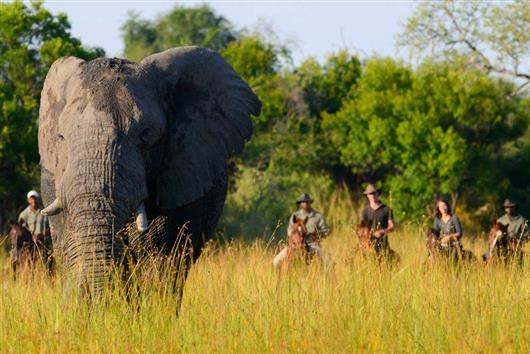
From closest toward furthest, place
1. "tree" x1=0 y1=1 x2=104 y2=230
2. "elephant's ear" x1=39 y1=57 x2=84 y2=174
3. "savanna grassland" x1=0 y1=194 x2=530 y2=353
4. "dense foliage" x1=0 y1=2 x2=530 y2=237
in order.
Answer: "savanna grassland" x1=0 y1=194 x2=530 y2=353 < "elephant's ear" x1=39 y1=57 x2=84 y2=174 < "tree" x1=0 y1=1 x2=104 y2=230 < "dense foliage" x1=0 y1=2 x2=530 y2=237

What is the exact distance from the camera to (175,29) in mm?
58219

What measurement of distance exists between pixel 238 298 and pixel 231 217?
1701 centimetres

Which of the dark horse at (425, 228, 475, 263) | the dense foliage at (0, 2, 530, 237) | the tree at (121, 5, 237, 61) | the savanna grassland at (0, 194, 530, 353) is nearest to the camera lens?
the savanna grassland at (0, 194, 530, 353)

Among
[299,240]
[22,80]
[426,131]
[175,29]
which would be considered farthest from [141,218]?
[175,29]

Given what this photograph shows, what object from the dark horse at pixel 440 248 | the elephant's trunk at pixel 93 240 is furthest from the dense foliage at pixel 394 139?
the elephant's trunk at pixel 93 240

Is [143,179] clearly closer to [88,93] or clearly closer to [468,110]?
[88,93]

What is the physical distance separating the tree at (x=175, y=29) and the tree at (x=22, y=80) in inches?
1117

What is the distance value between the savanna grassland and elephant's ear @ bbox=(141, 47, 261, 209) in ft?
2.75

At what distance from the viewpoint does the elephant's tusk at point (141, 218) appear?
31.0 feet

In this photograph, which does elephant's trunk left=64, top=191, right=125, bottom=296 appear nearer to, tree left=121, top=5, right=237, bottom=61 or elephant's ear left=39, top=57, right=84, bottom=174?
elephant's ear left=39, top=57, right=84, bottom=174

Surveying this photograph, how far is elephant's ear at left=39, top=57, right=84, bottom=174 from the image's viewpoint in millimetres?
10148

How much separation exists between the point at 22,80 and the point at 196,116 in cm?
1381

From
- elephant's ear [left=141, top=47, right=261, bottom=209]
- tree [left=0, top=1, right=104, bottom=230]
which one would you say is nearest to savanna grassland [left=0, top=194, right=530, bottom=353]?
elephant's ear [left=141, top=47, right=261, bottom=209]

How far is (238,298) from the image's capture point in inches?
367
